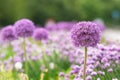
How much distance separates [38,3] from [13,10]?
2953mm

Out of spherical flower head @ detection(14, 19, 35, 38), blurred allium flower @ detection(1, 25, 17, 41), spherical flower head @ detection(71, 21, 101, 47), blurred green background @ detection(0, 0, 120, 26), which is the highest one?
blurred green background @ detection(0, 0, 120, 26)

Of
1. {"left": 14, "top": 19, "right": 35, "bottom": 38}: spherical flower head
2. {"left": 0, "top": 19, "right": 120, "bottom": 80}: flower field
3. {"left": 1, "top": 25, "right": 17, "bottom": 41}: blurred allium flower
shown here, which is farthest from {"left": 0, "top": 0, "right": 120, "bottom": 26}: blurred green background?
{"left": 14, "top": 19, "right": 35, "bottom": 38}: spherical flower head

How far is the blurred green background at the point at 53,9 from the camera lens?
116ft

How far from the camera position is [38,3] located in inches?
1489

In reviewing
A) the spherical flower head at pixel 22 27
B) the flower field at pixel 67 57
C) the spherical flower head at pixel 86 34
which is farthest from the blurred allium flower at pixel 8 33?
the spherical flower head at pixel 86 34

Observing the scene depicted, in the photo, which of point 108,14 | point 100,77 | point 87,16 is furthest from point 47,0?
point 100,77

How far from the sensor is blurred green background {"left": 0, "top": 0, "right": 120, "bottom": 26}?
35406mm

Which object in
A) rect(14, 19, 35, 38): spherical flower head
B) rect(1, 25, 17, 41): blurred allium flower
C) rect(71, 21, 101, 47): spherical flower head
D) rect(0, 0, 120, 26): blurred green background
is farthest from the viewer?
rect(0, 0, 120, 26): blurred green background

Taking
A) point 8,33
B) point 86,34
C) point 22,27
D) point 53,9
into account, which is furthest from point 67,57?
point 53,9

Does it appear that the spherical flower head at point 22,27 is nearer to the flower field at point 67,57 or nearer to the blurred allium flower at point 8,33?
the flower field at point 67,57

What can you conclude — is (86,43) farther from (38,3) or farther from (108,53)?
(38,3)

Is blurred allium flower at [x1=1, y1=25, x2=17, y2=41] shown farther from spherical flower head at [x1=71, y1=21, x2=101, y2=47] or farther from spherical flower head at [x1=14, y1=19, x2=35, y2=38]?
spherical flower head at [x1=71, y1=21, x2=101, y2=47]

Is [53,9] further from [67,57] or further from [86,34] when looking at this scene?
[86,34]

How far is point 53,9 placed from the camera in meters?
38.1
